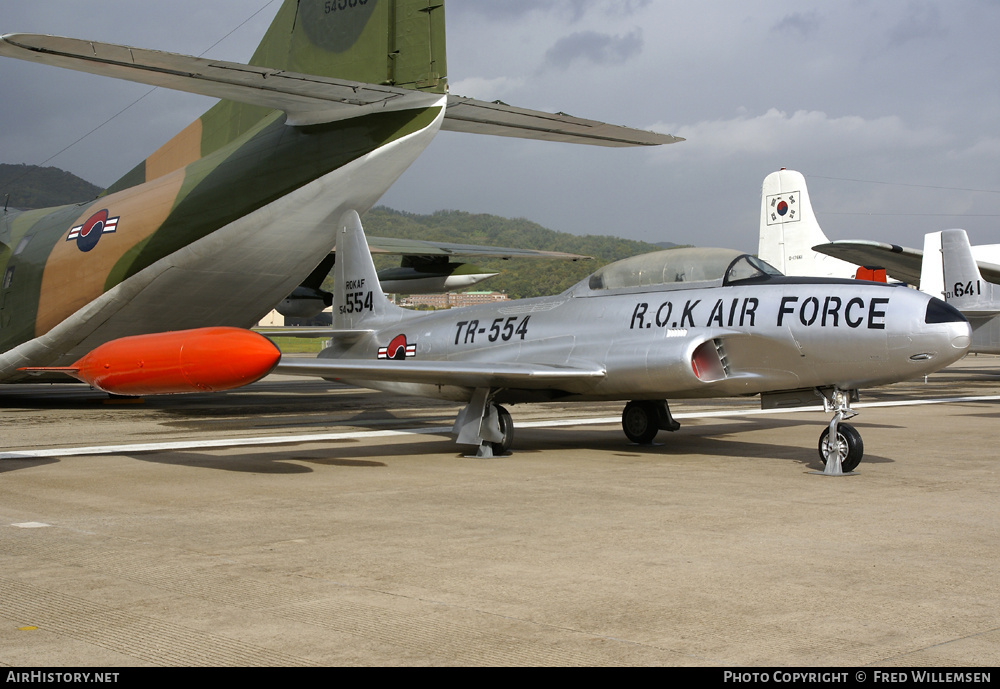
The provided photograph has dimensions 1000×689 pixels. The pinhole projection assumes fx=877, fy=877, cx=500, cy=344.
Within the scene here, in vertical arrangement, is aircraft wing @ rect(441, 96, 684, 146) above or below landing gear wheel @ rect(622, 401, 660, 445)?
above

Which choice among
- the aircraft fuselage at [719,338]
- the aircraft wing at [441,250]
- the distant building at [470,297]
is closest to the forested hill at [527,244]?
the distant building at [470,297]

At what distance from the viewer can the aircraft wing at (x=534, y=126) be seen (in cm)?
1341

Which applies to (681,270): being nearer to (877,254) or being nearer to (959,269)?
(959,269)

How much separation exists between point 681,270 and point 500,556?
19.9 feet

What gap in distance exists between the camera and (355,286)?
14867 mm

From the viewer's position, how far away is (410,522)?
6.66 meters

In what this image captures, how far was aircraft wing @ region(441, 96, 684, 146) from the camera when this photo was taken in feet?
44.0

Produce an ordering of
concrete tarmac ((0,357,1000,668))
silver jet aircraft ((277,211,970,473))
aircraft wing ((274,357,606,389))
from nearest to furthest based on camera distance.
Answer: concrete tarmac ((0,357,1000,668)) → silver jet aircraft ((277,211,970,473)) → aircraft wing ((274,357,606,389))

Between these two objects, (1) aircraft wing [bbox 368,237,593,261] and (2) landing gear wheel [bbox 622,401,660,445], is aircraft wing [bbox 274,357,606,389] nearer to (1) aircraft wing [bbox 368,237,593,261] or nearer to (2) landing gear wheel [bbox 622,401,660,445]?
(2) landing gear wheel [bbox 622,401,660,445]

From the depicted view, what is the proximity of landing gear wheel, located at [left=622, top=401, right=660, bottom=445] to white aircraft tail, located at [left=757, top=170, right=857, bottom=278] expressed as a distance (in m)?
21.7

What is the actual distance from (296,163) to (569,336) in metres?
6.42

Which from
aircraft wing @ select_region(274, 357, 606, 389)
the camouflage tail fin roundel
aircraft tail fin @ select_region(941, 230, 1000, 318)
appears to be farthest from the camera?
aircraft tail fin @ select_region(941, 230, 1000, 318)

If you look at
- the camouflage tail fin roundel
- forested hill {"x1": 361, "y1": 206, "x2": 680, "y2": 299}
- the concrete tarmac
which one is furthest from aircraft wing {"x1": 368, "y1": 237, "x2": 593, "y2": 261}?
forested hill {"x1": 361, "y1": 206, "x2": 680, "y2": 299}

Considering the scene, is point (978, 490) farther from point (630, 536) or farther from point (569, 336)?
point (569, 336)
